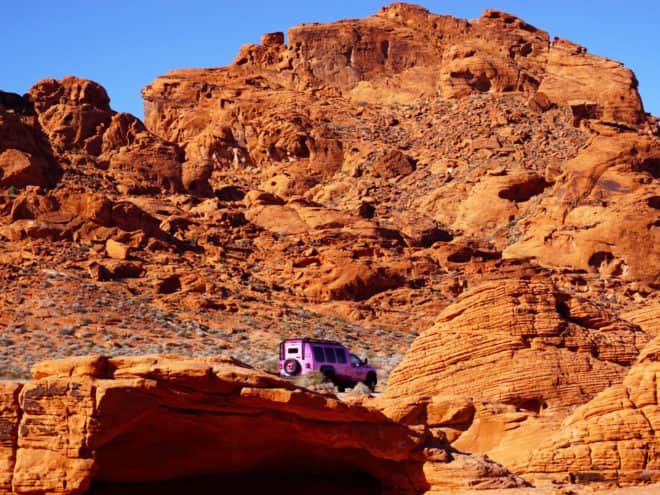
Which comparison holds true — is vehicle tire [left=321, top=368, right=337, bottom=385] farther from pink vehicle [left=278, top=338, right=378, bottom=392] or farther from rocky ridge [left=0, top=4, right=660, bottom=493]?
rocky ridge [left=0, top=4, right=660, bottom=493]

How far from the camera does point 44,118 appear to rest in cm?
6016

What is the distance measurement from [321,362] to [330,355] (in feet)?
1.62

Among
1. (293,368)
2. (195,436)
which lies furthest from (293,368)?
(195,436)

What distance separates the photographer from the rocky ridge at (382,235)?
1680cm

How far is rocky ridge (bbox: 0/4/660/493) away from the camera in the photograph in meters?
16.8

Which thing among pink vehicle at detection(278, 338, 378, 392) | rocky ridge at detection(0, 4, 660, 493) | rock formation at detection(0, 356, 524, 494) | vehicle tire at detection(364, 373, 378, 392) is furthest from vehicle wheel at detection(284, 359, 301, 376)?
rock formation at detection(0, 356, 524, 494)

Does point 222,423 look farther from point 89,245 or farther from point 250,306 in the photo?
point 89,245

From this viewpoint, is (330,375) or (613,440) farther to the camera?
(330,375)

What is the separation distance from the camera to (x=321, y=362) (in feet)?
82.7

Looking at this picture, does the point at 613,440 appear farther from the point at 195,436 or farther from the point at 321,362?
the point at 321,362

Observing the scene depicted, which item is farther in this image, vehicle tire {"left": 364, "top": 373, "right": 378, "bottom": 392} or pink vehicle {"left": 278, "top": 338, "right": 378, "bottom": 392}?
vehicle tire {"left": 364, "top": 373, "right": 378, "bottom": 392}

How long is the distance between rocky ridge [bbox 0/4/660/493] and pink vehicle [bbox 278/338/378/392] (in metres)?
2.22

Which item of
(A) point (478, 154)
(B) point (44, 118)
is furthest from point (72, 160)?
(A) point (478, 154)

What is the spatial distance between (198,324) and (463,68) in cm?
5191
